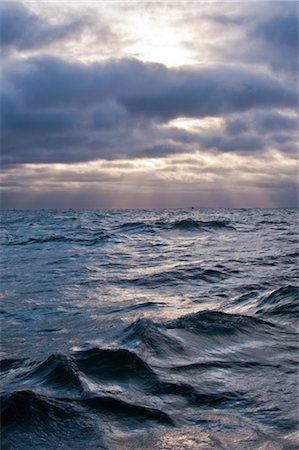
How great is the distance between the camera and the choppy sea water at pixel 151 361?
3.99 m

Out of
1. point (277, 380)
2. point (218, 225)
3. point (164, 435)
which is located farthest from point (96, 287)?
point (218, 225)

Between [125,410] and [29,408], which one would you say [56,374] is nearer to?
[29,408]

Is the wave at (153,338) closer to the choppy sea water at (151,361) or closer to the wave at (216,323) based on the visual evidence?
the choppy sea water at (151,361)

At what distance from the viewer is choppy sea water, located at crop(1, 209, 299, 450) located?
399 centimetres

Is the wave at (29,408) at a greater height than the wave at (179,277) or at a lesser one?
greater

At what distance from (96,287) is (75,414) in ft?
24.6

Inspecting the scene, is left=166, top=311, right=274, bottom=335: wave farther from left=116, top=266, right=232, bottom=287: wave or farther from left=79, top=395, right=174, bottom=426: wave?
left=116, top=266, right=232, bottom=287: wave

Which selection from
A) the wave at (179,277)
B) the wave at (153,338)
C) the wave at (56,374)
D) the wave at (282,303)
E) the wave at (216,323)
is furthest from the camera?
the wave at (179,277)

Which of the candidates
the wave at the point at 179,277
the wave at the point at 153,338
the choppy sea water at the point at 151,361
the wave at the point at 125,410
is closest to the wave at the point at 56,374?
the choppy sea water at the point at 151,361

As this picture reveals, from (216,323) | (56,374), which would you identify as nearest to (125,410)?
(56,374)

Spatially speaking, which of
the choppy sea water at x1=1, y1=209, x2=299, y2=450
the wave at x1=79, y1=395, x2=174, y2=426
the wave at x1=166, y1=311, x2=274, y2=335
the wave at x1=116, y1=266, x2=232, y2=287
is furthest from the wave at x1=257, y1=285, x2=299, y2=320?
the wave at x1=79, y1=395, x2=174, y2=426

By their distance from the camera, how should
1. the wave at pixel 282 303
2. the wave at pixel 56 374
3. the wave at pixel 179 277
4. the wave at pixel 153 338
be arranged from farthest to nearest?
the wave at pixel 179 277 → the wave at pixel 282 303 → the wave at pixel 153 338 → the wave at pixel 56 374

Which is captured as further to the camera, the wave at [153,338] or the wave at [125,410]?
the wave at [153,338]

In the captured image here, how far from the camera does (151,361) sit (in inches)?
233
